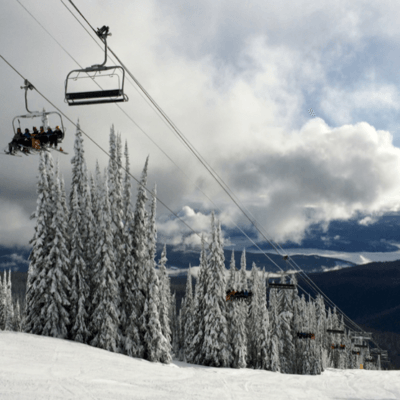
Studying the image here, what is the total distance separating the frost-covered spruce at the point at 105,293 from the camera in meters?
35.5

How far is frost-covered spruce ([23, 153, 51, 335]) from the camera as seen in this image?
35144 mm

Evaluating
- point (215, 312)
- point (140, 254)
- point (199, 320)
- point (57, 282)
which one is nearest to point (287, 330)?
point (199, 320)

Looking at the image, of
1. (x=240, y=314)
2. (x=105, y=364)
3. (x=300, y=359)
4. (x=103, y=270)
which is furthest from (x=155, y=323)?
(x=300, y=359)

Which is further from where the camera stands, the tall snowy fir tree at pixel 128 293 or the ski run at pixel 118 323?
the tall snowy fir tree at pixel 128 293

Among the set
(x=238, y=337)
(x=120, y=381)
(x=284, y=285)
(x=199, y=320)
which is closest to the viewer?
(x=120, y=381)

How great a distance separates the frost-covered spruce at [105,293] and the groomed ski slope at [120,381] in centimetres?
427

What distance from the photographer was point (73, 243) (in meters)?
38.0

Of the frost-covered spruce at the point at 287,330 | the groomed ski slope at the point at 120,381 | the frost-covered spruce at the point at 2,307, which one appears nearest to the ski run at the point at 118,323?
the groomed ski slope at the point at 120,381

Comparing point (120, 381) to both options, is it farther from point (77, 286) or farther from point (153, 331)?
point (77, 286)

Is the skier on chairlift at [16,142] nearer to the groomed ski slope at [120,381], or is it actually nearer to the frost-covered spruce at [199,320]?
the groomed ski slope at [120,381]

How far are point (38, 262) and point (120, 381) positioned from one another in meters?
17.3

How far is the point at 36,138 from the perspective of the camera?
13.5 m

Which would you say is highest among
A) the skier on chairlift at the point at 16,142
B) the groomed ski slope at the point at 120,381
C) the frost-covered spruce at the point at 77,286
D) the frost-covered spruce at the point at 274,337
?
the skier on chairlift at the point at 16,142

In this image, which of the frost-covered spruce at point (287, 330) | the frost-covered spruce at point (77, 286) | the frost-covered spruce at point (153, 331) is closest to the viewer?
the frost-covered spruce at point (77, 286)
